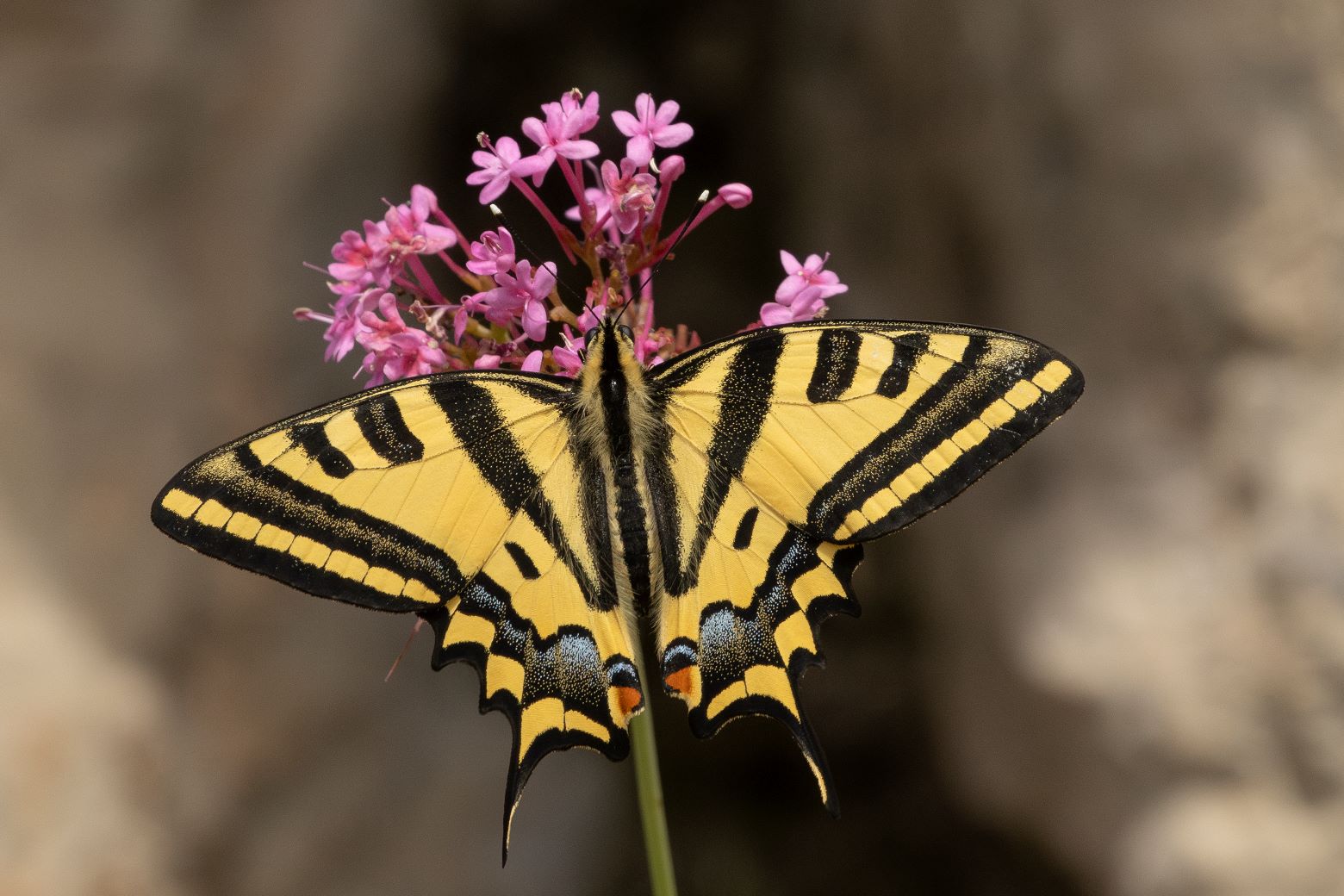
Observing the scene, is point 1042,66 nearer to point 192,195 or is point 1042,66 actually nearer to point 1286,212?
point 1286,212

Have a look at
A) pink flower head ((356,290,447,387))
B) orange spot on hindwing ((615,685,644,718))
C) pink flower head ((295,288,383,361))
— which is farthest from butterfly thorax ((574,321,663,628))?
pink flower head ((295,288,383,361))

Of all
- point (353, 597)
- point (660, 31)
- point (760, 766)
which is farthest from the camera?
point (760, 766)

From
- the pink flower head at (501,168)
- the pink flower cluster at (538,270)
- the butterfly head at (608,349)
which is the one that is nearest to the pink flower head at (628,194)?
the pink flower cluster at (538,270)

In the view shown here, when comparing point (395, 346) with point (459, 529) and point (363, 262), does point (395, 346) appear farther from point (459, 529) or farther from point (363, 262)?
point (459, 529)

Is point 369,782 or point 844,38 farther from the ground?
point 844,38

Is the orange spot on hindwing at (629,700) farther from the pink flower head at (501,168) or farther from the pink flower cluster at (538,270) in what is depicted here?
the pink flower head at (501,168)

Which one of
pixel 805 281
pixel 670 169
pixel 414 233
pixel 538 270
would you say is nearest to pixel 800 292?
pixel 805 281

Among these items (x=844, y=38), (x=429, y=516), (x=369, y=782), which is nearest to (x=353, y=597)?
(x=429, y=516)
